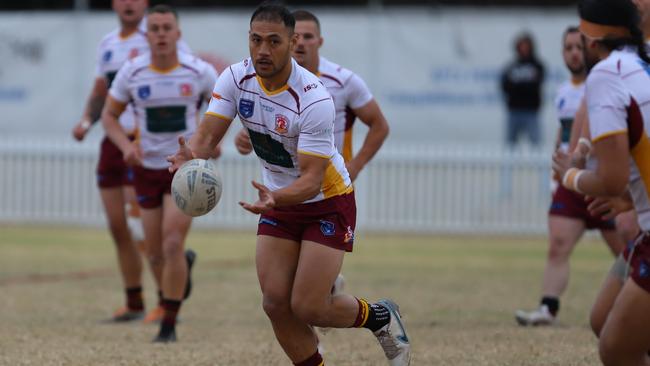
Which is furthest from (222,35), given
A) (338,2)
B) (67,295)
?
(67,295)

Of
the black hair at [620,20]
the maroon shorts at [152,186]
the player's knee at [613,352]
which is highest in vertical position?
the black hair at [620,20]

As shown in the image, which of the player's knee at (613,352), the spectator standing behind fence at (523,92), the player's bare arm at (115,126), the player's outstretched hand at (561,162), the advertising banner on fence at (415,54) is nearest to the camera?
the player's knee at (613,352)

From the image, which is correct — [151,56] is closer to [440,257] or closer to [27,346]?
[27,346]

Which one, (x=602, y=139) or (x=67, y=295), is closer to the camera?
(x=602, y=139)

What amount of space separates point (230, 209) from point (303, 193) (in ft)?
43.6

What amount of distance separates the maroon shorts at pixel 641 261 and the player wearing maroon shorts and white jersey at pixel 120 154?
5643mm

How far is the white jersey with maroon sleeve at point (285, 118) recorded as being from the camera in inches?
251

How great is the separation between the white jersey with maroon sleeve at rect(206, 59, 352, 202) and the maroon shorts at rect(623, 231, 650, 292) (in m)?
1.64

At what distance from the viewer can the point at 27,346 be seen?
27.9 feet

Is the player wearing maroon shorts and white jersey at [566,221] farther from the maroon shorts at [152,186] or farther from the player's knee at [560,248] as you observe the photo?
the maroon shorts at [152,186]

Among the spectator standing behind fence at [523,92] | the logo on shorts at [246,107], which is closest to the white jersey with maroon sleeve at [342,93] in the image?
the logo on shorts at [246,107]

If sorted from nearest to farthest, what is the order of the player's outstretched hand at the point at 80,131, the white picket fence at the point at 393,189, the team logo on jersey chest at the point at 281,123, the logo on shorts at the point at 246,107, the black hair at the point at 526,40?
the team logo on jersey chest at the point at 281,123 < the logo on shorts at the point at 246,107 < the player's outstretched hand at the point at 80,131 < the black hair at the point at 526,40 < the white picket fence at the point at 393,189

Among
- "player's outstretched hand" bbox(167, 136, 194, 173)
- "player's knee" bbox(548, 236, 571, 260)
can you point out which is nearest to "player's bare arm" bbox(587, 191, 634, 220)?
"player's outstretched hand" bbox(167, 136, 194, 173)

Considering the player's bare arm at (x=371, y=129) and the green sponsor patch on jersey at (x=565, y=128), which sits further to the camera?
the green sponsor patch on jersey at (x=565, y=128)
